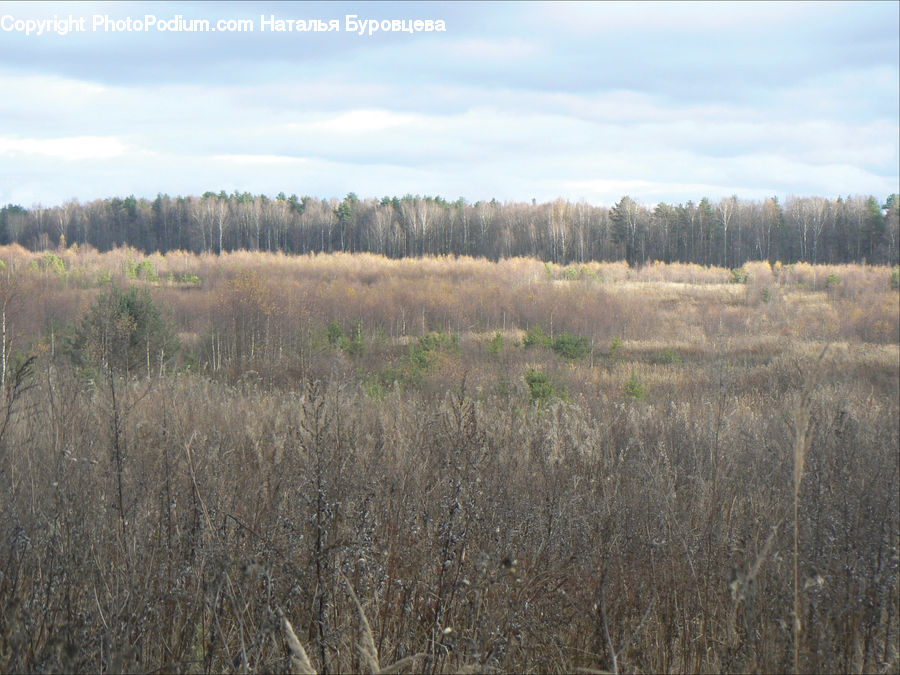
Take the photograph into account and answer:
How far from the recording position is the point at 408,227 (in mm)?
69000

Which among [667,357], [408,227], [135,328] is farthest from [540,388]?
[408,227]

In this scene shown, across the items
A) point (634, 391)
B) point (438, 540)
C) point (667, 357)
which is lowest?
point (667, 357)

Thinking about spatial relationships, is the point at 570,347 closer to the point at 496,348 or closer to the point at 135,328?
the point at 496,348

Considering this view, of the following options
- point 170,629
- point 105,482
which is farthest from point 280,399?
point 170,629

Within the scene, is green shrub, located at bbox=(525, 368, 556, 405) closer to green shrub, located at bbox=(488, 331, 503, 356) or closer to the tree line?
green shrub, located at bbox=(488, 331, 503, 356)

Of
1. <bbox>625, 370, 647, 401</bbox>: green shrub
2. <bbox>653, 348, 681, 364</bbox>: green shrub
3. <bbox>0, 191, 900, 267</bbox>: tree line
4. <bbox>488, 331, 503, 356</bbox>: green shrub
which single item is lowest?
<bbox>653, 348, 681, 364</bbox>: green shrub

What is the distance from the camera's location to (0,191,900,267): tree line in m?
61.6

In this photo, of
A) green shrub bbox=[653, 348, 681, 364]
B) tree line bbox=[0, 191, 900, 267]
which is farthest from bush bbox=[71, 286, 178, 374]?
tree line bbox=[0, 191, 900, 267]

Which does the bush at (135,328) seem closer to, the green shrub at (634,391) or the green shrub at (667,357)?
the green shrub at (634,391)

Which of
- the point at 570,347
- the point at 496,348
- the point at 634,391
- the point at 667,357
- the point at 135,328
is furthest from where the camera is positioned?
the point at 667,357

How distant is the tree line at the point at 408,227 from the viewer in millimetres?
61594

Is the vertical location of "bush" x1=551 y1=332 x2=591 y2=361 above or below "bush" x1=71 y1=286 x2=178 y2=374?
below

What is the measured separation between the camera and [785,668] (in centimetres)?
259

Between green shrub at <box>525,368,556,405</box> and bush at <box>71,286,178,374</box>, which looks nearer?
green shrub at <box>525,368,556,405</box>
